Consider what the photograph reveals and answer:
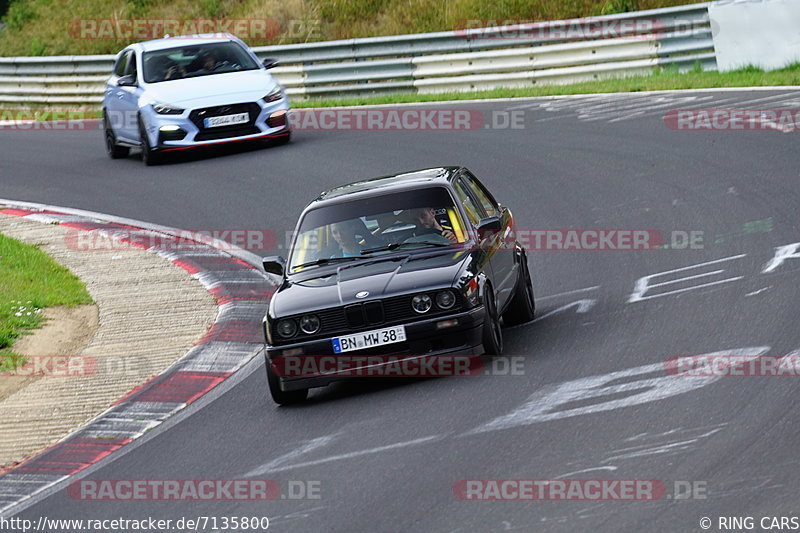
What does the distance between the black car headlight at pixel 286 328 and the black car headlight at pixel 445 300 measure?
3.34 ft

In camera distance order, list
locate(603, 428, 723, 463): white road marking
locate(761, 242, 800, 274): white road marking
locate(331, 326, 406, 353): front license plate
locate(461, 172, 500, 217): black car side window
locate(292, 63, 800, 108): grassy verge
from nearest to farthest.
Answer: locate(603, 428, 723, 463): white road marking, locate(331, 326, 406, 353): front license plate, locate(461, 172, 500, 217): black car side window, locate(761, 242, 800, 274): white road marking, locate(292, 63, 800, 108): grassy verge

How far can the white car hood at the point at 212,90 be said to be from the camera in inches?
799

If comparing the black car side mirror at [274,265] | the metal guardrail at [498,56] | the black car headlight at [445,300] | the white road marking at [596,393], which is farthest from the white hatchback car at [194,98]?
the white road marking at [596,393]

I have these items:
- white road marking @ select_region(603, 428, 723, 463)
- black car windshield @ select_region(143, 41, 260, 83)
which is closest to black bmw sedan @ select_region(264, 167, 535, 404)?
white road marking @ select_region(603, 428, 723, 463)

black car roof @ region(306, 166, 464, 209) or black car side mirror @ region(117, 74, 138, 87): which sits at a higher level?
black car side mirror @ region(117, 74, 138, 87)

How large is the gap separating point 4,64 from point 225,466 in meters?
25.4

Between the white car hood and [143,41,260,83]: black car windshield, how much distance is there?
27cm

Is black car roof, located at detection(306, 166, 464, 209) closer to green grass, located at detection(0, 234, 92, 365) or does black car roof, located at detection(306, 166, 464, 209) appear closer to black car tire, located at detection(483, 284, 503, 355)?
black car tire, located at detection(483, 284, 503, 355)

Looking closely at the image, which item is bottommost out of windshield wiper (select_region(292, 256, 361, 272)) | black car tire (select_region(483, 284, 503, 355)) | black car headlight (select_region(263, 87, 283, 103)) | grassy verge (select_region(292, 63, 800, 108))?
black car tire (select_region(483, 284, 503, 355))

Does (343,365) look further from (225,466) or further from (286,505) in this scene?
(286,505)

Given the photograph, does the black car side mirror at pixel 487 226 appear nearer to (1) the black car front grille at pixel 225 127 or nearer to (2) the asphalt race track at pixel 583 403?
(2) the asphalt race track at pixel 583 403

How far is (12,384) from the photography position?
35.9 feet

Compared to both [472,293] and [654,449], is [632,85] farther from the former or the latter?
[654,449]

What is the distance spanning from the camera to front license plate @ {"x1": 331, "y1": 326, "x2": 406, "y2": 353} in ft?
30.4
